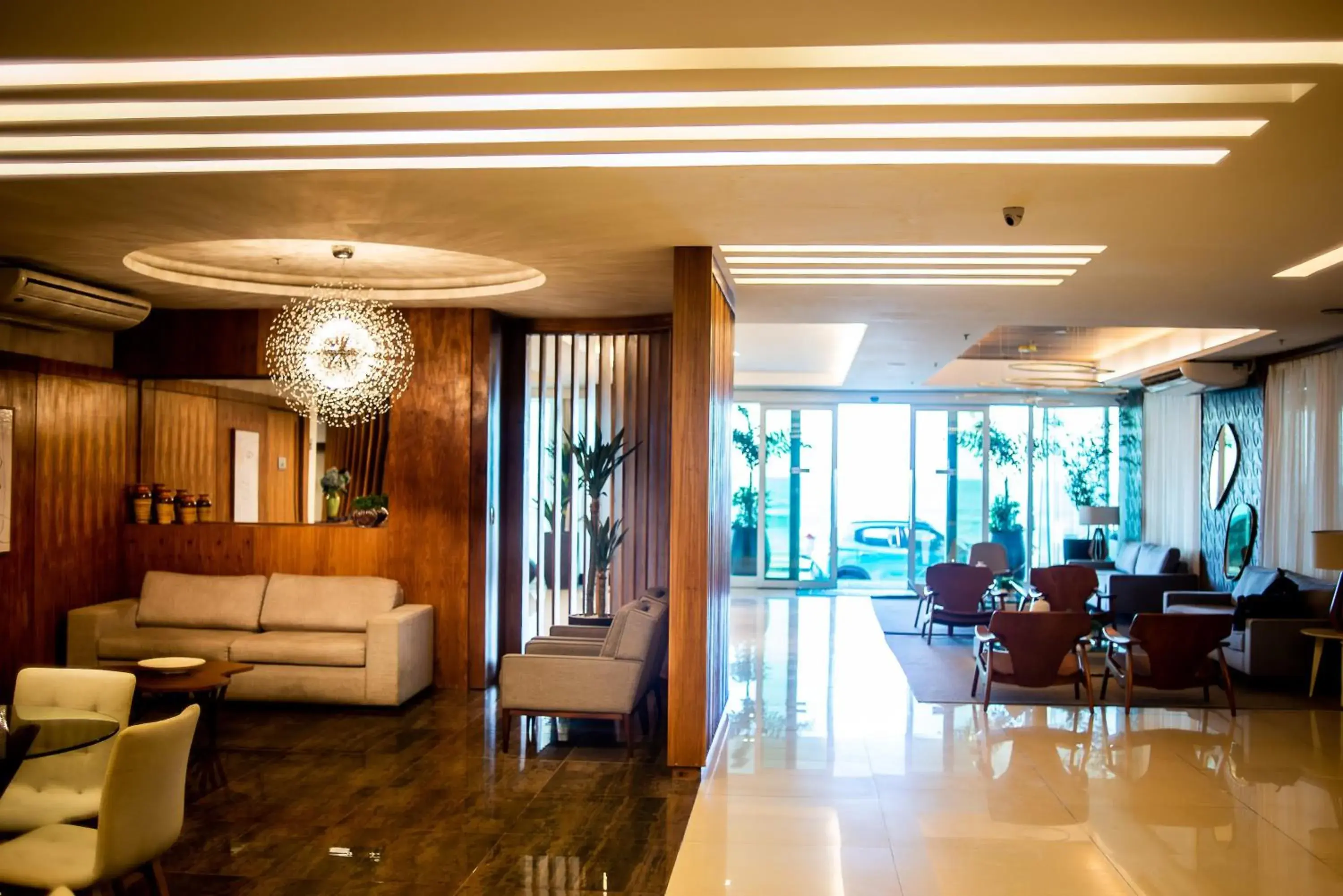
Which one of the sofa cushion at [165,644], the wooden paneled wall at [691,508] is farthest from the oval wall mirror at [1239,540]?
the sofa cushion at [165,644]

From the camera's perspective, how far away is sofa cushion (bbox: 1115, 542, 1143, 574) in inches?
518

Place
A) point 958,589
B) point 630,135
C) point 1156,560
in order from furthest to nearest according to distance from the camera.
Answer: point 1156,560 → point 958,589 → point 630,135

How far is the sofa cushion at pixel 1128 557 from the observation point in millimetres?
Result: 13150

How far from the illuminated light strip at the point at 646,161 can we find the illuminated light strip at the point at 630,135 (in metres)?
0.17

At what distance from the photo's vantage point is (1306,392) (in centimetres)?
956

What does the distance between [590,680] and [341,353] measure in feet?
8.90

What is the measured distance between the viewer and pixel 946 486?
50.8 ft

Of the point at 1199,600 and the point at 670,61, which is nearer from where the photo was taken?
the point at 670,61


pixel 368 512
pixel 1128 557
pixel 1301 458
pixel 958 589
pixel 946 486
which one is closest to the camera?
pixel 368 512

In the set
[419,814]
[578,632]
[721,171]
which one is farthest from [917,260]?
[419,814]

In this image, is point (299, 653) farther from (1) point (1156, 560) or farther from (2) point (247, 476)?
(1) point (1156, 560)

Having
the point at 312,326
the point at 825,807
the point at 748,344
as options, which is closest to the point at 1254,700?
the point at 825,807

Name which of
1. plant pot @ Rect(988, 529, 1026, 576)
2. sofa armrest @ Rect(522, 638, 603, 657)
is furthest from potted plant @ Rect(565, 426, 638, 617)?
plant pot @ Rect(988, 529, 1026, 576)

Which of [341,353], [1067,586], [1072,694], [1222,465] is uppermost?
[341,353]
